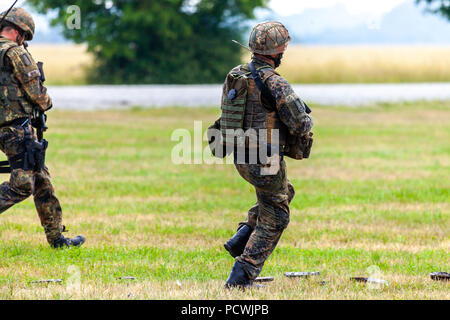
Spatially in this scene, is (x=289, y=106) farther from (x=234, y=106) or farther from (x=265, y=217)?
(x=265, y=217)

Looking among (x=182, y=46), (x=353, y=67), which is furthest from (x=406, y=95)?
(x=182, y=46)

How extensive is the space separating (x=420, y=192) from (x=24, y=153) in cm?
672

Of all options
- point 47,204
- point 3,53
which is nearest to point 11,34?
point 3,53

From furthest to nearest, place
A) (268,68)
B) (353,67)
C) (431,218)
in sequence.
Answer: (353,67) → (431,218) → (268,68)

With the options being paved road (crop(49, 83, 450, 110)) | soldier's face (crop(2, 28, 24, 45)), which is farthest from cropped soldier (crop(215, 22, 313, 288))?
paved road (crop(49, 83, 450, 110))

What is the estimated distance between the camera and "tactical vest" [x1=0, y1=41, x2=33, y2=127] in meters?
6.77

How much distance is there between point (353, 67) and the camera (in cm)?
3678

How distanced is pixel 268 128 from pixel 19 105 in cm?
254

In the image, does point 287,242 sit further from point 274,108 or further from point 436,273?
point 274,108

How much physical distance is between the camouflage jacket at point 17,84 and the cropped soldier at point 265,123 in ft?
6.36

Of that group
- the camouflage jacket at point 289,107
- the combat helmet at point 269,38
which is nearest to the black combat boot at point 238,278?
the camouflage jacket at point 289,107

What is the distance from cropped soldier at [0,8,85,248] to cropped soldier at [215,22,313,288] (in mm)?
1963

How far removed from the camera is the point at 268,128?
18.7 ft

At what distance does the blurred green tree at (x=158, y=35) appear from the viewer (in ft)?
116
